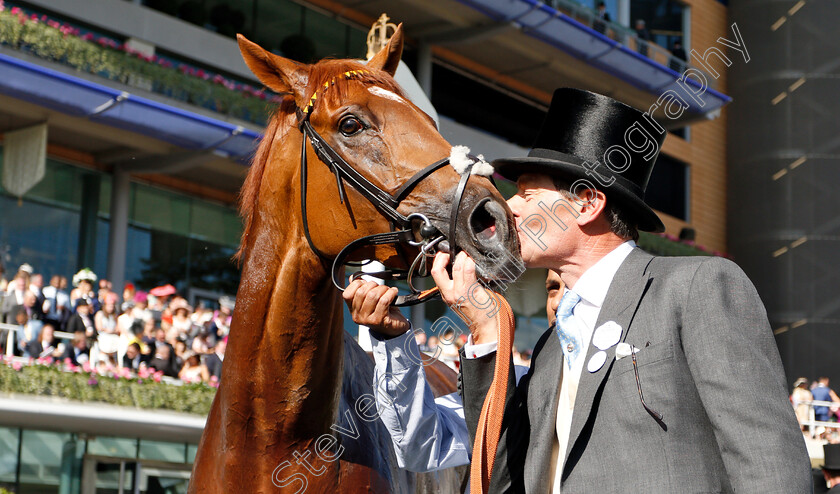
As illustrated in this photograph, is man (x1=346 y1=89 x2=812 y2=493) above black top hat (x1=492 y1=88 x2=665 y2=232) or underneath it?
underneath

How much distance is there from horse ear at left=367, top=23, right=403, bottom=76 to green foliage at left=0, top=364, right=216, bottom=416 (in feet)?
23.0

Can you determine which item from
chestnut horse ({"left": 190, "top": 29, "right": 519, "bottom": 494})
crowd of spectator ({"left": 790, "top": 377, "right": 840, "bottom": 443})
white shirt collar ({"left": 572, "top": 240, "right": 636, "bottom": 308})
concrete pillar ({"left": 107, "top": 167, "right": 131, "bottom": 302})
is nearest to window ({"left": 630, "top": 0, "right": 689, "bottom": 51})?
crowd of spectator ({"left": 790, "top": 377, "right": 840, "bottom": 443})

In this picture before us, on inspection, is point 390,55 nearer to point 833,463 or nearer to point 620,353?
point 620,353

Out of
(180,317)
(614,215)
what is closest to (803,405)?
(180,317)

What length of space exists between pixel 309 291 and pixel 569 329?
0.88 m

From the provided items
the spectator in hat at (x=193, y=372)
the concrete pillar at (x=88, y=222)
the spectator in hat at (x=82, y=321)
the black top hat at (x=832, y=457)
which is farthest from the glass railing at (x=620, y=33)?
the black top hat at (x=832, y=457)

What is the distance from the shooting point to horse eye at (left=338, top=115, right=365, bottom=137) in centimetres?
279

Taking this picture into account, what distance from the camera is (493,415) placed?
2.09m

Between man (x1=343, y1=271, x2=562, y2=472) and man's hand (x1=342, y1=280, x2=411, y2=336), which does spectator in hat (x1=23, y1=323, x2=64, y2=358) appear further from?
man's hand (x1=342, y1=280, x2=411, y2=336)

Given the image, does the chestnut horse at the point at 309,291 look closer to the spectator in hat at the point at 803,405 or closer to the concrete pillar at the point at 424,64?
the spectator in hat at the point at 803,405

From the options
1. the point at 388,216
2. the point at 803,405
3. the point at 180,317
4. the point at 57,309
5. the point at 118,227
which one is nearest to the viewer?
the point at 388,216

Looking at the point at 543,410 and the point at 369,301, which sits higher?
the point at 369,301

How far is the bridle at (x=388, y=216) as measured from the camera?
101 inches

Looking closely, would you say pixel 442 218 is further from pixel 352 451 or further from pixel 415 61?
pixel 415 61
